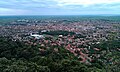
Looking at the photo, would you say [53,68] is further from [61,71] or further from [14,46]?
[14,46]

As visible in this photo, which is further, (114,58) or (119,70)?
(114,58)

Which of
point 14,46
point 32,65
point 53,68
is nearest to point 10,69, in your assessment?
point 32,65

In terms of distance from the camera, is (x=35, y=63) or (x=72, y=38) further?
(x=72, y=38)

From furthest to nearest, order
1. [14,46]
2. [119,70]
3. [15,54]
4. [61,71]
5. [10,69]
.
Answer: [14,46] < [15,54] < [119,70] < [61,71] < [10,69]

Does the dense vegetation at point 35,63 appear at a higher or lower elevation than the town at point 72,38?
higher

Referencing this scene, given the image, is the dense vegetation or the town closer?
the dense vegetation

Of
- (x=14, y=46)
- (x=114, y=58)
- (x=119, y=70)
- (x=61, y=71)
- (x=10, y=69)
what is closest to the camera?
(x=10, y=69)

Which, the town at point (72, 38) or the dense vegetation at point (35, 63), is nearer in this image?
the dense vegetation at point (35, 63)

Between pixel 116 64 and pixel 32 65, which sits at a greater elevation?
pixel 32 65

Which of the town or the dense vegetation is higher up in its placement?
the dense vegetation

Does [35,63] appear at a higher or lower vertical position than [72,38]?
higher
